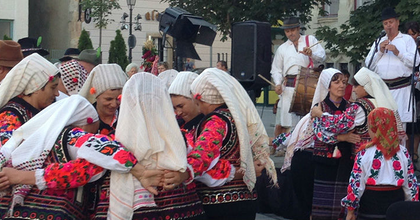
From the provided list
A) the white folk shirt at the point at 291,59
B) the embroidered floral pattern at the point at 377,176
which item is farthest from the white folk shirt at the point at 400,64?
the embroidered floral pattern at the point at 377,176

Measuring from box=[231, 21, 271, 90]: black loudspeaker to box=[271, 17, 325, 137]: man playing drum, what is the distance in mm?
188

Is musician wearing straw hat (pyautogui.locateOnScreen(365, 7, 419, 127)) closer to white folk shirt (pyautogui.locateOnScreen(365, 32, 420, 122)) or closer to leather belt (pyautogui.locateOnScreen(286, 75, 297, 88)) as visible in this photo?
white folk shirt (pyautogui.locateOnScreen(365, 32, 420, 122))

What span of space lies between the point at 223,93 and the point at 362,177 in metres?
1.76

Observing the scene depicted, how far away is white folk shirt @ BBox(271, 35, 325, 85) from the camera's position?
11.3 metres

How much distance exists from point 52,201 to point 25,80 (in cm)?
87

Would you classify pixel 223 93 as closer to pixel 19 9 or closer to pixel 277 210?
pixel 277 210

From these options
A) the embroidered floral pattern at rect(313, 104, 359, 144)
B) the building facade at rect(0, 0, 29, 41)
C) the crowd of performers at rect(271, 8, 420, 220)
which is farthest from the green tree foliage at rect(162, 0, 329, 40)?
the building facade at rect(0, 0, 29, 41)

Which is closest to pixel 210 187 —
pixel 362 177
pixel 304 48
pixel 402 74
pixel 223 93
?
pixel 223 93

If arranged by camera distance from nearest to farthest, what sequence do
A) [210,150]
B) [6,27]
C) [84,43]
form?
[210,150], [84,43], [6,27]

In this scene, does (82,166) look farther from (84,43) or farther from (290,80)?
(84,43)

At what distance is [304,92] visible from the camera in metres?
10.3

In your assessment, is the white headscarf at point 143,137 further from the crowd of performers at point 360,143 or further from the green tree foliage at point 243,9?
the green tree foliage at point 243,9

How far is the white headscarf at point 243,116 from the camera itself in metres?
5.14

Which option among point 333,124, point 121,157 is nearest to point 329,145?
point 333,124
